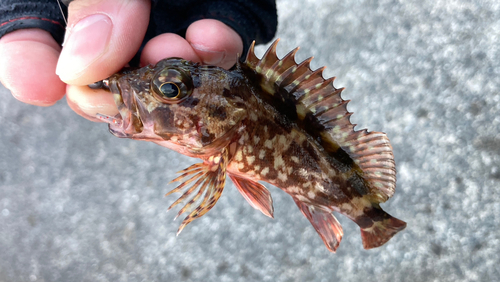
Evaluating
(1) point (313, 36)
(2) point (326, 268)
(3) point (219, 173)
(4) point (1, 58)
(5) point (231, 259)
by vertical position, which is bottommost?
(5) point (231, 259)

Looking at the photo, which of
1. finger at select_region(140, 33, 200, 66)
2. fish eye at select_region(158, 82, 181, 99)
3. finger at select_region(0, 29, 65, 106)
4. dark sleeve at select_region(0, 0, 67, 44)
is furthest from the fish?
dark sleeve at select_region(0, 0, 67, 44)

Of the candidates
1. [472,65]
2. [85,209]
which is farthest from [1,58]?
[472,65]

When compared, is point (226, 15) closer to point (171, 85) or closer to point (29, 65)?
point (171, 85)

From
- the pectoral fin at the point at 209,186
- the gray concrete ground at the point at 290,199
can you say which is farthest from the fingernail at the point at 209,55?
the gray concrete ground at the point at 290,199

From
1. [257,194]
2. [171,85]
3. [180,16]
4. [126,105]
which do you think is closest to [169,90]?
[171,85]

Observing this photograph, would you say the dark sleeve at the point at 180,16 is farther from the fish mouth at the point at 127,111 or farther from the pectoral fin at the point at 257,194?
the pectoral fin at the point at 257,194

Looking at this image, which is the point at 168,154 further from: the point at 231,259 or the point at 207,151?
the point at 207,151
